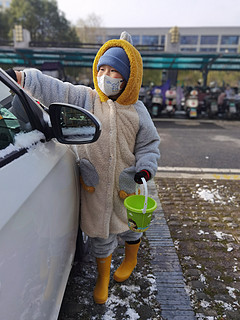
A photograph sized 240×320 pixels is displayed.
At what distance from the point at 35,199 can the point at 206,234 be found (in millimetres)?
2183

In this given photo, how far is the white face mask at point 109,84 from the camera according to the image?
1.69 meters

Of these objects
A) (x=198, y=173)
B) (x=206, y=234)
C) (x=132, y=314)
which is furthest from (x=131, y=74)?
(x=198, y=173)

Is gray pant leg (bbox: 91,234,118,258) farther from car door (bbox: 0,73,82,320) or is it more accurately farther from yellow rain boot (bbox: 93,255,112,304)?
car door (bbox: 0,73,82,320)

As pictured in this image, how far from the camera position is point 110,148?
Result: 1.67m

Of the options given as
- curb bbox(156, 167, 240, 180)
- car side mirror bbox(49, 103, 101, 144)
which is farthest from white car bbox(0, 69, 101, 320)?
curb bbox(156, 167, 240, 180)

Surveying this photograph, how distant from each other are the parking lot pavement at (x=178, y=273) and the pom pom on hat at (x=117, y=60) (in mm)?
1563

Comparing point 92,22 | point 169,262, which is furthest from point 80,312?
point 92,22

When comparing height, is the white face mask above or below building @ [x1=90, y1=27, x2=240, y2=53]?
below

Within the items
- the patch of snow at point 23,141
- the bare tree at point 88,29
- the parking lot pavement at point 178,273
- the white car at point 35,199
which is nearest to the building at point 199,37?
the bare tree at point 88,29

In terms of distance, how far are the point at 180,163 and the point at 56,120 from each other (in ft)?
13.4

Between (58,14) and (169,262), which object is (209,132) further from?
(58,14)

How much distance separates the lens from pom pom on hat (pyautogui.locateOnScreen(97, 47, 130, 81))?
5.49ft

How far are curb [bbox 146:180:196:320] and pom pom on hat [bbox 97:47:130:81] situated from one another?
158 cm

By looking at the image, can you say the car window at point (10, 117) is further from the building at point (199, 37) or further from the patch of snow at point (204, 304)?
the building at point (199, 37)
